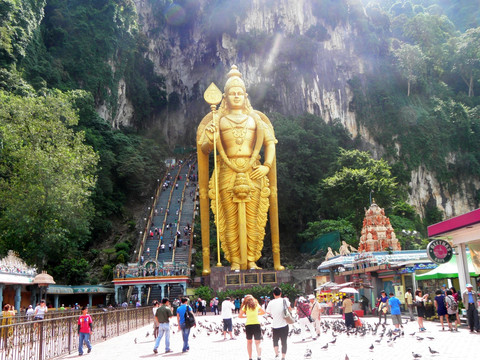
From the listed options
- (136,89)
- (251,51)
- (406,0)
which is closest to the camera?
(251,51)

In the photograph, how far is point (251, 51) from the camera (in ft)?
137

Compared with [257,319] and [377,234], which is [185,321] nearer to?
[257,319]

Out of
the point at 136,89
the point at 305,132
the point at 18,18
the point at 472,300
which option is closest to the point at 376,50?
the point at 305,132

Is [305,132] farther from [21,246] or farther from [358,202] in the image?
[21,246]

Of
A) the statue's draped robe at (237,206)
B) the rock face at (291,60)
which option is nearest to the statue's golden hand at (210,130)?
the statue's draped robe at (237,206)

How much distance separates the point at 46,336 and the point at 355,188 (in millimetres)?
22880

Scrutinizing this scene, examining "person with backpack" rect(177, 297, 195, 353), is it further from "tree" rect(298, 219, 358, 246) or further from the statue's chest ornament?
"tree" rect(298, 219, 358, 246)

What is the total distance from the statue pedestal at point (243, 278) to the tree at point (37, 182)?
7054mm

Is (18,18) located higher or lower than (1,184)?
higher

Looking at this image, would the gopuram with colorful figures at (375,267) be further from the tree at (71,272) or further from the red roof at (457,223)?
the tree at (71,272)

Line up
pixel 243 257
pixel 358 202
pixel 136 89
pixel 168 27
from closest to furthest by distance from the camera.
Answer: pixel 243 257 < pixel 358 202 < pixel 136 89 < pixel 168 27

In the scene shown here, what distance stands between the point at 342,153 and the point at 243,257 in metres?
14.5

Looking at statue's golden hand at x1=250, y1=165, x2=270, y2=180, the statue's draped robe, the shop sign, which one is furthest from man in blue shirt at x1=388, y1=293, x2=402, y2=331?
statue's golden hand at x1=250, y1=165, x2=270, y2=180

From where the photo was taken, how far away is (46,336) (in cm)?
723
